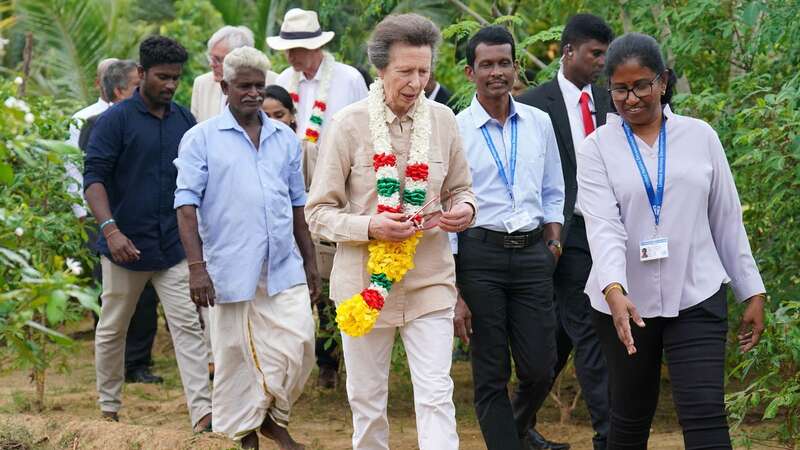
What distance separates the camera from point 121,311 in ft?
29.4

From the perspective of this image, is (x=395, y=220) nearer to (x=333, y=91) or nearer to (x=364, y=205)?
(x=364, y=205)

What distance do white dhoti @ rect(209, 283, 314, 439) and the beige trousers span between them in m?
0.67

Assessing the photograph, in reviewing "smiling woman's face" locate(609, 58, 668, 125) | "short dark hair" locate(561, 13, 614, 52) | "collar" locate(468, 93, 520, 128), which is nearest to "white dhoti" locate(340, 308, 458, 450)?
"collar" locate(468, 93, 520, 128)

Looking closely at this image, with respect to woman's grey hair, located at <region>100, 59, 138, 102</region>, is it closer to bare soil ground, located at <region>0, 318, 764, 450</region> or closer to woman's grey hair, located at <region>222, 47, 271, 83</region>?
bare soil ground, located at <region>0, 318, 764, 450</region>

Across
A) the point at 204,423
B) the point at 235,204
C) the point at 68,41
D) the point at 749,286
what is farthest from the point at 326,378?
the point at 68,41

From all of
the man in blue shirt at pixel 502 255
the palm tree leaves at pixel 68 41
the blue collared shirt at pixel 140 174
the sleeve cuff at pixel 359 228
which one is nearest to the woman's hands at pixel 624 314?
the sleeve cuff at pixel 359 228

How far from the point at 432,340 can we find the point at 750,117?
2.47m

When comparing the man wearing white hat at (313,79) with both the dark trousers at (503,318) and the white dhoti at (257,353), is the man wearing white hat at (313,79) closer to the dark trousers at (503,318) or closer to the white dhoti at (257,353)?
the white dhoti at (257,353)

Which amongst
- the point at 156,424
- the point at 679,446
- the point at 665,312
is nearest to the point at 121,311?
the point at 156,424

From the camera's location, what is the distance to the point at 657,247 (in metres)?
5.94

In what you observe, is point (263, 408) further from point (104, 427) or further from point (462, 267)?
point (462, 267)

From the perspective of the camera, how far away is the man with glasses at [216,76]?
10.5 m

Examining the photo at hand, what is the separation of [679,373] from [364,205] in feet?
5.65

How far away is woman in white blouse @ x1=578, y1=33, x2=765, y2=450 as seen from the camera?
5.89 m
